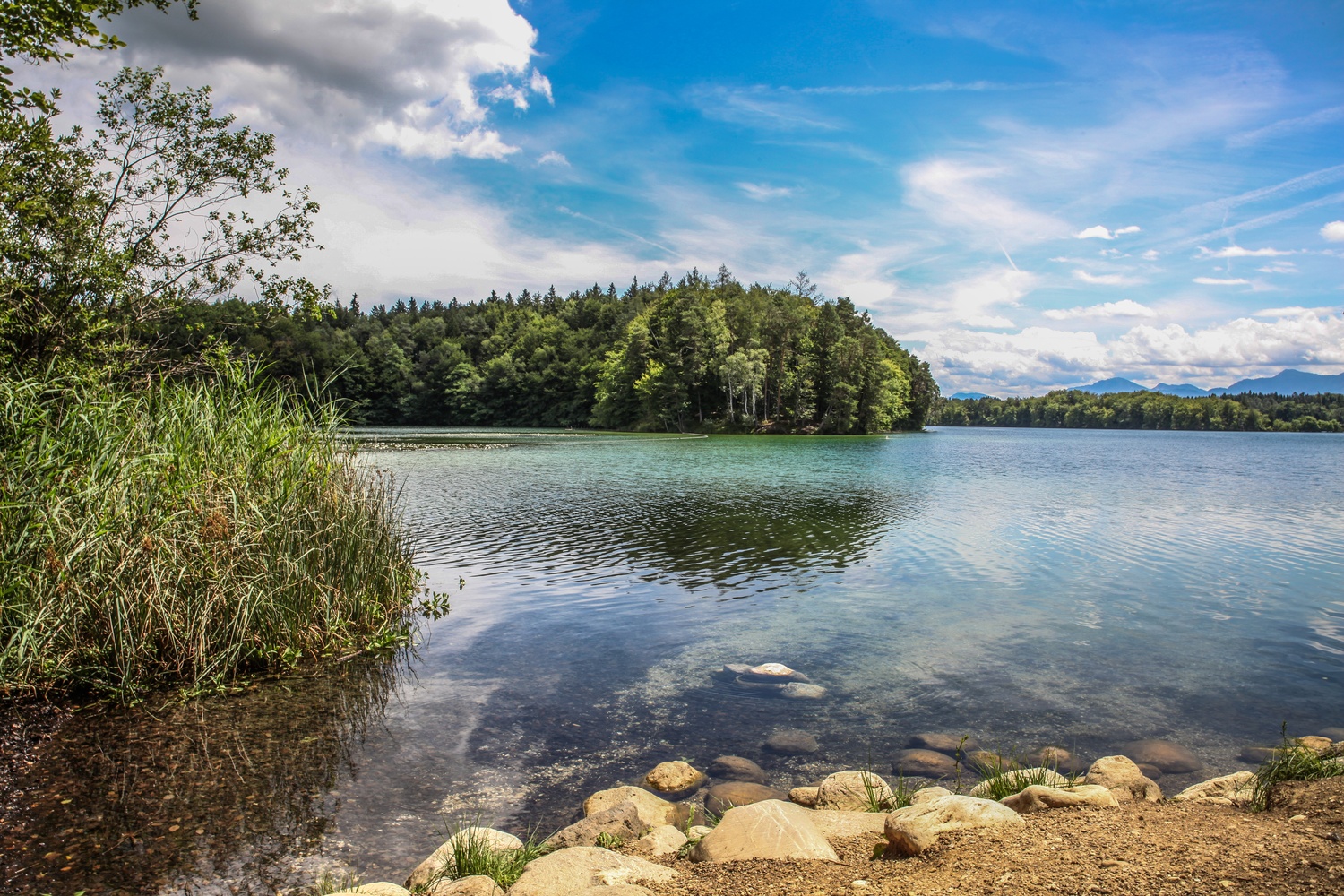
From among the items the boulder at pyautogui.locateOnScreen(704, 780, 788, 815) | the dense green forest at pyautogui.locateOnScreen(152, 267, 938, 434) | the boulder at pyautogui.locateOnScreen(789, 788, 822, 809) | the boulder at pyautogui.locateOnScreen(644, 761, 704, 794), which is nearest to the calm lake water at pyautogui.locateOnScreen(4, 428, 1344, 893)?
the boulder at pyautogui.locateOnScreen(644, 761, 704, 794)

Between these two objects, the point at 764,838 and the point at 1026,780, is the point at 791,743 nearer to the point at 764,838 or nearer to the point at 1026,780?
the point at 1026,780

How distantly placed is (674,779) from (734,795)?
0.61 m

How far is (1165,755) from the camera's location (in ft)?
24.8

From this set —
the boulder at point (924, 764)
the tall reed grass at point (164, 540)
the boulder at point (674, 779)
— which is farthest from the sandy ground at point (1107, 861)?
the tall reed grass at point (164, 540)

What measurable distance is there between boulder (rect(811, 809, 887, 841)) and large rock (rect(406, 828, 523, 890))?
2268 millimetres

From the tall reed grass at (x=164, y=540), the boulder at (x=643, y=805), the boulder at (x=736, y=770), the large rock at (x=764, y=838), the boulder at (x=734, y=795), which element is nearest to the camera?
the large rock at (x=764, y=838)

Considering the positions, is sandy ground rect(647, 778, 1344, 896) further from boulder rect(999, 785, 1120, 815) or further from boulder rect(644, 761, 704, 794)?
boulder rect(644, 761, 704, 794)

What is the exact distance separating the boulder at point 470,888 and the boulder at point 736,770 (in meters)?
2.97

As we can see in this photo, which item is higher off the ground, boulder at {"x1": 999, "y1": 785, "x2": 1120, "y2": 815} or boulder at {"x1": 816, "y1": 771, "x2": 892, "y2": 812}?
boulder at {"x1": 999, "y1": 785, "x2": 1120, "y2": 815}

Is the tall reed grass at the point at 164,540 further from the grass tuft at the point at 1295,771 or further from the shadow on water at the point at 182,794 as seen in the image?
the grass tuft at the point at 1295,771

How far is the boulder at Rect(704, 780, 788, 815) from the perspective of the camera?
6402 millimetres

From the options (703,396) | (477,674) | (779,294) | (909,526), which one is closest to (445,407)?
(703,396)

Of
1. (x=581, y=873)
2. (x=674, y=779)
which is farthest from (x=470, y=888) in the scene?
(x=674, y=779)

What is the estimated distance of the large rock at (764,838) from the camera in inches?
185
